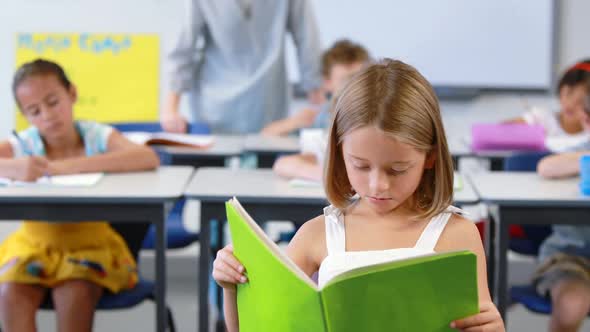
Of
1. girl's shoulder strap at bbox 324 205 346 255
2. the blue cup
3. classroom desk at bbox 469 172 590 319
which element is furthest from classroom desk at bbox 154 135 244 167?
girl's shoulder strap at bbox 324 205 346 255

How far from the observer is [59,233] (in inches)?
107

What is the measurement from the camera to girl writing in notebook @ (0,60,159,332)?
258 centimetres

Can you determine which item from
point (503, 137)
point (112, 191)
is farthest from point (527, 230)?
point (112, 191)

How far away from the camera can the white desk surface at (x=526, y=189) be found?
8.50 feet

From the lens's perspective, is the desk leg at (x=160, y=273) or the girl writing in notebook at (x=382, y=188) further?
the desk leg at (x=160, y=273)

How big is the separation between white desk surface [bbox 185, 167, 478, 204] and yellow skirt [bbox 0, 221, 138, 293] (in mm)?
292

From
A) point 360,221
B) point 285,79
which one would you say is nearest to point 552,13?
point 285,79

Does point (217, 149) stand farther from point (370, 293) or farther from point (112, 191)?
point (370, 293)

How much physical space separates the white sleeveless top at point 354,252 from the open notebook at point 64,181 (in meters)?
1.29

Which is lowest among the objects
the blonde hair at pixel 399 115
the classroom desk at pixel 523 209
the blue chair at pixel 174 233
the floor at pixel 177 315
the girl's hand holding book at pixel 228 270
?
the floor at pixel 177 315

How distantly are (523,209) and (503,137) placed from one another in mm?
1198

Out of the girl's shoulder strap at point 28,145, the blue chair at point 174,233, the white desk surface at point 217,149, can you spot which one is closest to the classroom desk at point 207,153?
the white desk surface at point 217,149

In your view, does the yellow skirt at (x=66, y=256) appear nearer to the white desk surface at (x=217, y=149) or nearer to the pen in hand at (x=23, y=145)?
the pen in hand at (x=23, y=145)

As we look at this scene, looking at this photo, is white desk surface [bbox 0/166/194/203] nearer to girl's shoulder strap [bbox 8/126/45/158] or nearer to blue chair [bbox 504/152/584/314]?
girl's shoulder strap [bbox 8/126/45/158]
